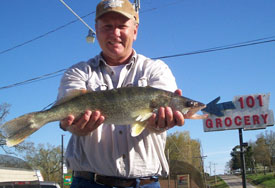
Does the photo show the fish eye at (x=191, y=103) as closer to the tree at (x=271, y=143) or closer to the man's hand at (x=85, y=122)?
the man's hand at (x=85, y=122)

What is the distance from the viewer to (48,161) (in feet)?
252

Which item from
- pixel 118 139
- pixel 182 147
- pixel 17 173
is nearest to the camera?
pixel 118 139

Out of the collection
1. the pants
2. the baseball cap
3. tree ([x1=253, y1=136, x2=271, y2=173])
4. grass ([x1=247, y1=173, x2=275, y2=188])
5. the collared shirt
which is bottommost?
grass ([x1=247, y1=173, x2=275, y2=188])

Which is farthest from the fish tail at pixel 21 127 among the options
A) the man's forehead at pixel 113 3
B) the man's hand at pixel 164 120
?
the man's forehead at pixel 113 3

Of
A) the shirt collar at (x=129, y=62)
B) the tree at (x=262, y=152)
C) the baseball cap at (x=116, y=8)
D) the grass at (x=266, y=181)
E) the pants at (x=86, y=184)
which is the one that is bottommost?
the grass at (x=266, y=181)

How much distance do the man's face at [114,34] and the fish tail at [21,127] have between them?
50.8 inches

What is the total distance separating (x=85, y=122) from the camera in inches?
132

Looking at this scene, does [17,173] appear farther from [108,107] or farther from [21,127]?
[108,107]

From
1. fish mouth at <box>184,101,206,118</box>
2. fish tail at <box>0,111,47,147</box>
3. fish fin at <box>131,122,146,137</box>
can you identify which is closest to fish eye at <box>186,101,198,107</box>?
fish mouth at <box>184,101,206,118</box>

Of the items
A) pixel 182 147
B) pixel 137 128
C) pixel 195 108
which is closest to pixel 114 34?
pixel 137 128

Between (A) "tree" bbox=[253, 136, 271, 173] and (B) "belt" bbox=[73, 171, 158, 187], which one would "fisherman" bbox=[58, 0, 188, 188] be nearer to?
(B) "belt" bbox=[73, 171, 158, 187]

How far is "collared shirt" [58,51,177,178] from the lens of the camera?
3.38 metres

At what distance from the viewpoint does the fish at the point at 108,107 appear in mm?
3541

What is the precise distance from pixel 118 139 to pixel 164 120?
0.63 metres
